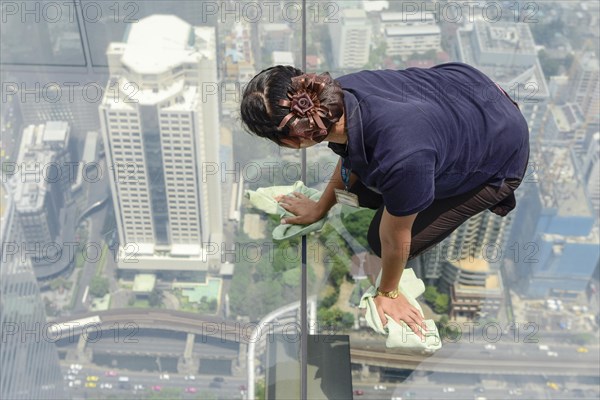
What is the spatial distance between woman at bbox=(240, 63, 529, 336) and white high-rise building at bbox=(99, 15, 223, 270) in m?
0.56

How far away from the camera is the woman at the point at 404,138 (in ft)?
4.35

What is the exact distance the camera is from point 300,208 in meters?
2.05

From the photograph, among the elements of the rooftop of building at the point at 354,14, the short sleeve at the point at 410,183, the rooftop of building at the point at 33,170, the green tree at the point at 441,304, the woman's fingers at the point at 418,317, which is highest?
the short sleeve at the point at 410,183

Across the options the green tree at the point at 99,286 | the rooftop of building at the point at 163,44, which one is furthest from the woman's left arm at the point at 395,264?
the rooftop of building at the point at 163,44

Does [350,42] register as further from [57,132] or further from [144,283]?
[144,283]

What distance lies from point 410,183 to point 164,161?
3.98 ft

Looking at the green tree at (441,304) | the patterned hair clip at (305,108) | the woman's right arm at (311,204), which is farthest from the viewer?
the green tree at (441,304)

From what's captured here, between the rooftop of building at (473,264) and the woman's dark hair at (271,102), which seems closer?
the woman's dark hair at (271,102)

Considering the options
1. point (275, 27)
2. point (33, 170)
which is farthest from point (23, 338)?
point (275, 27)

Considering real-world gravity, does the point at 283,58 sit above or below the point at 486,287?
above

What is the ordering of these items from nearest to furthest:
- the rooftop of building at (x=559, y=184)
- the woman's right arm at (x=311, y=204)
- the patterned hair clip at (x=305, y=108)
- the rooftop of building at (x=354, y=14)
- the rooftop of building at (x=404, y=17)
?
the patterned hair clip at (x=305, y=108) < the woman's right arm at (x=311, y=204) < the rooftop of building at (x=559, y=184) < the rooftop of building at (x=354, y=14) < the rooftop of building at (x=404, y=17)

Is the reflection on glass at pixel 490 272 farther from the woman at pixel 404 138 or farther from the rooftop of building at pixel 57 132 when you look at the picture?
the rooftop of building at pixel 57 132

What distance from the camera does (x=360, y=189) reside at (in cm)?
188

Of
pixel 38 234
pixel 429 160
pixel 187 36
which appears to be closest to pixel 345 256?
pixel 429 160
